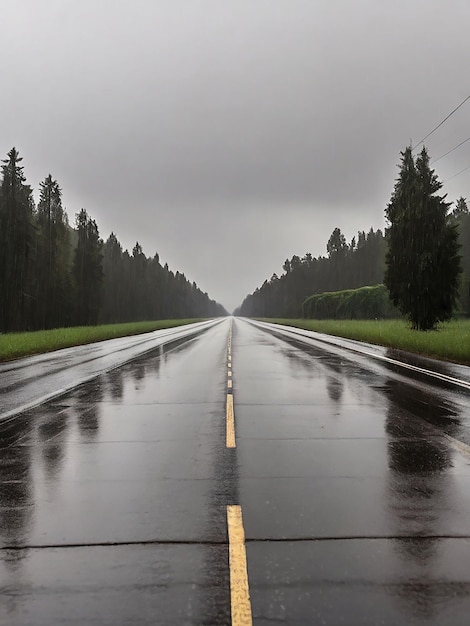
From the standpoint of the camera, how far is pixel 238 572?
3.38m

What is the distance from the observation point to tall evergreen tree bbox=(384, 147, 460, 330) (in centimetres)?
3469

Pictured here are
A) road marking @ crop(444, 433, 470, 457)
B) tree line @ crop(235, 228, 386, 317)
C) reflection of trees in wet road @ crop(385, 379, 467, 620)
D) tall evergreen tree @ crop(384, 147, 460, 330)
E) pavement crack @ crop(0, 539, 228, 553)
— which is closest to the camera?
reflection of trees in wet road @ crop(385, 379, 467, 620)

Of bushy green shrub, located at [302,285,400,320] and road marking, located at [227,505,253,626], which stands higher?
bushy green shrub, located at [302,285,400,320]

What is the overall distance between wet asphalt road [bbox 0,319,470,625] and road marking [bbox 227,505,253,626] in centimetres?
6

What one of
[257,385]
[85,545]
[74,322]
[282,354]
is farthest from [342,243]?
[85,545]

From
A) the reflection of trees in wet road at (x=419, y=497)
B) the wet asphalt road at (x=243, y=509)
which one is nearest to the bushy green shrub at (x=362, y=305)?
the reflection of trees in wet road at (x=419, y=497)

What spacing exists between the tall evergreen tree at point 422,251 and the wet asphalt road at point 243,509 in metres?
27.2

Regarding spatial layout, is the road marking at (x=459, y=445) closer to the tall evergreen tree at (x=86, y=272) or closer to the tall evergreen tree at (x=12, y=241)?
the tall evergreen tree at (x=12, y=241)

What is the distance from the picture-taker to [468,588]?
320cm

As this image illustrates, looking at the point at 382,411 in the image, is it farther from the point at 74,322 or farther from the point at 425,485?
the point at 74,322

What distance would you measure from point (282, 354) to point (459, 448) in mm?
15245

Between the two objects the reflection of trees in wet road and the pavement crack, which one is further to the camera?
the pavement crack

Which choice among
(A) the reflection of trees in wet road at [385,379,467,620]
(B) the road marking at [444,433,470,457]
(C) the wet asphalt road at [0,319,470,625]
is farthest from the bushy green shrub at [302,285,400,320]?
(C) the wet asphalt road at [0,319,470,625]

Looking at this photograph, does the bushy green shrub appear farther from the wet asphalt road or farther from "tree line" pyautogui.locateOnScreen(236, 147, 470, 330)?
the wet asphalt road
